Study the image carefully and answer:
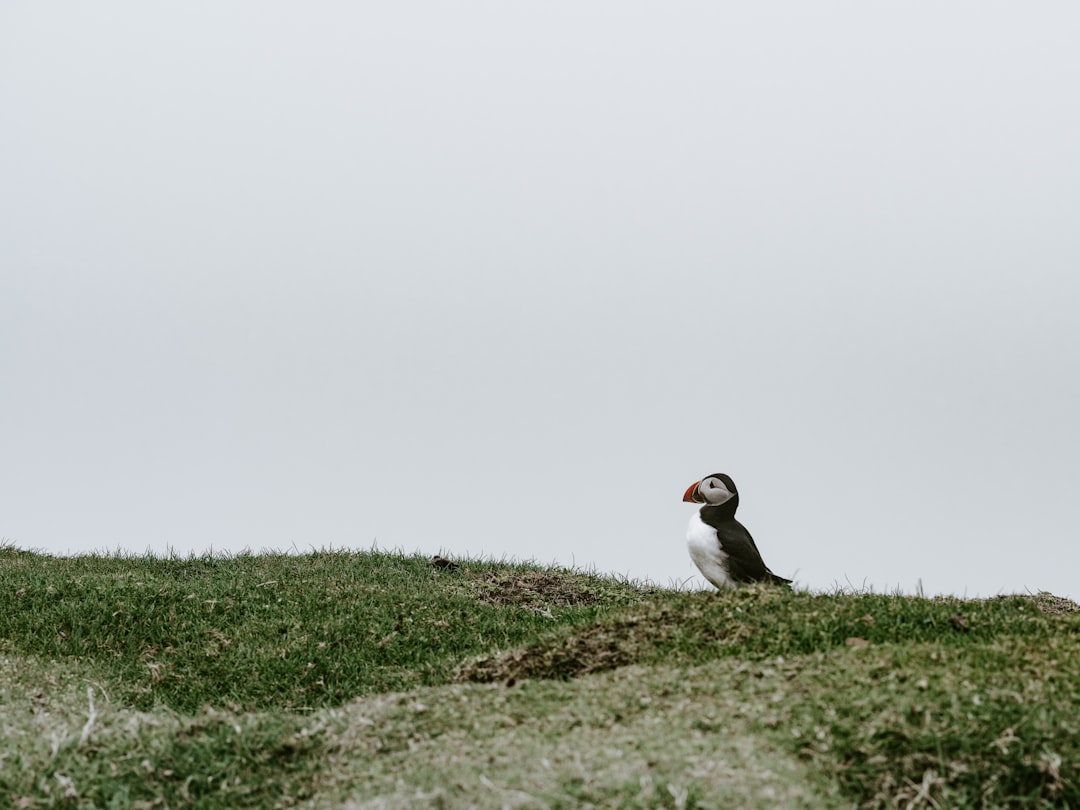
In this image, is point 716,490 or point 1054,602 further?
point 1054,602

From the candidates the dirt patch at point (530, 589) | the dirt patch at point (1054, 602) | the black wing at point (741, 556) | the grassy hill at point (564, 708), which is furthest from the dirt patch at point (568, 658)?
the dirt patch at point (1054, 602)

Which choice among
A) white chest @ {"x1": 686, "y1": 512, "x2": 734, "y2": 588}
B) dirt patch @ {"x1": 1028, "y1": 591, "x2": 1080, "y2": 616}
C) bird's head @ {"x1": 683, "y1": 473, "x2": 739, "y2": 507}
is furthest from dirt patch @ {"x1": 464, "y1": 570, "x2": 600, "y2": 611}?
dirt patch @ {"x1": 1028, "y1": 591, "x2": 1080, "y2": 616}

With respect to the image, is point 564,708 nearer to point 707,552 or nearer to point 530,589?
point 707,552

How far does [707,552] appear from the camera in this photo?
33.7ft

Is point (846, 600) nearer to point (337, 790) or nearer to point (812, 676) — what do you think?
point (812, 676)

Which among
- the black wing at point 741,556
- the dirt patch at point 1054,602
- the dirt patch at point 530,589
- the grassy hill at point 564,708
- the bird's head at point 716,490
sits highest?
the bird's head at point 716,490

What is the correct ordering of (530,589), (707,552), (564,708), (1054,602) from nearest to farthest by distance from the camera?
1. (564,708)
2. (707,552)
3. (530,589)
4. (1054,602)

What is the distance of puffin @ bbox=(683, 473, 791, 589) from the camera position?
10.1 metres

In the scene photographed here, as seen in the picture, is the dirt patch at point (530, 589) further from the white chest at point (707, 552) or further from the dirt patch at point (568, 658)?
the dirt patch at point (568, 658)

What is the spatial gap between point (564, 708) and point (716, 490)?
189 inches

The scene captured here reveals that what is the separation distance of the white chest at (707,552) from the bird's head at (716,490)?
23 centimetres

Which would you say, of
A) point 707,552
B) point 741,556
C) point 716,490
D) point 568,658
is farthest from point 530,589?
point 568,658

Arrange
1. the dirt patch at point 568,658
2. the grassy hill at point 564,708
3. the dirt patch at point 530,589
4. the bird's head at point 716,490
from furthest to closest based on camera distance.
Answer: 1. the dirt patch at point 530,589
2. the bird's head at point 716,490
3. the dirt patch at point 568,658
4. the grassy hill at point 564,708

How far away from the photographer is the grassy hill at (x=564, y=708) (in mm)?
5242
